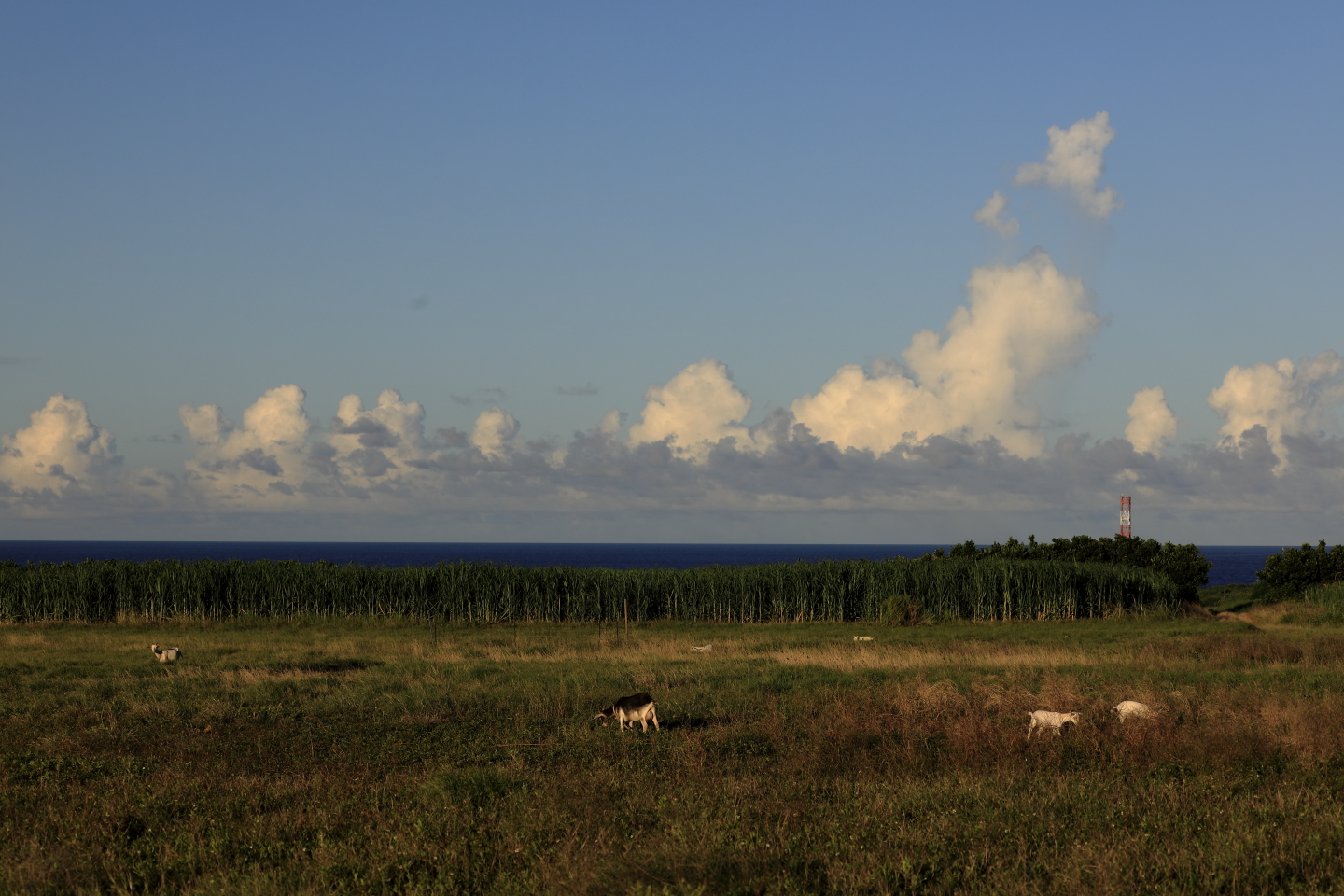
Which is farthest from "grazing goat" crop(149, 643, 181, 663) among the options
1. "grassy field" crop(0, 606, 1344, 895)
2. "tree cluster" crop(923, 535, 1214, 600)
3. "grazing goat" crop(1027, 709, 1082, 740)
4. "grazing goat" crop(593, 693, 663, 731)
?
"tree cluster" crop(923, 535, 1214, 600)

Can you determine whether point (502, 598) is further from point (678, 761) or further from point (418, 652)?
point (678, 761)

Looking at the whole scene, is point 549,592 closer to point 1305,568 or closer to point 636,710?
point 636,710

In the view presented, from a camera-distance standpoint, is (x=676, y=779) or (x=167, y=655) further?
(x=167, y=655)

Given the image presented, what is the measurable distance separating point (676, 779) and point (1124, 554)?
51970 millimetres

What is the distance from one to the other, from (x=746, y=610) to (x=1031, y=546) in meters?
20.9

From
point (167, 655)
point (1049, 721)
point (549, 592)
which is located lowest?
point (167, 655)

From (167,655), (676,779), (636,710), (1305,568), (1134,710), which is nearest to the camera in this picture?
(676,779)

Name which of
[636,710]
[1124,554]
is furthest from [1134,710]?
[1124,554]

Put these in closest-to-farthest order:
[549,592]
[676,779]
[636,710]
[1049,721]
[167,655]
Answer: [676,779]
[1049,721]
[636,710]
[167,655]
[549,592]

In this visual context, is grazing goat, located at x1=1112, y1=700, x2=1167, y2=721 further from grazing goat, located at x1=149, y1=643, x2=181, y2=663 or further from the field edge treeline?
the field edge treeline

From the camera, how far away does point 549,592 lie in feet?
151

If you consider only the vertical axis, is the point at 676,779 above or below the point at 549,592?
above

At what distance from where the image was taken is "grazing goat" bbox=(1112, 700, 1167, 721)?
14.8 m

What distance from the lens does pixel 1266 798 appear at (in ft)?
32.8
